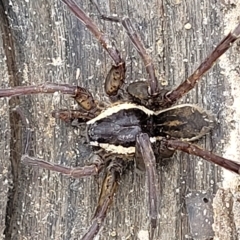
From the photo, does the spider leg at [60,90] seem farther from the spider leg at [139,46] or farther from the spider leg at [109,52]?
the spider leg at [139,46]

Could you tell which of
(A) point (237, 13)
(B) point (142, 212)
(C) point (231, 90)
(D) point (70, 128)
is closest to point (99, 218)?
(B) point (142, 212)

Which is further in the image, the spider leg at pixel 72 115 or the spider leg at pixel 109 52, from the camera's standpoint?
the spider leg at pixel 72 115

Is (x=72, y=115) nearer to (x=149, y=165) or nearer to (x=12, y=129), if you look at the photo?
(x=12, y=129)

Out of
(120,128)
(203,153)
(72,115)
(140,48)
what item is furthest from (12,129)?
(203,153)

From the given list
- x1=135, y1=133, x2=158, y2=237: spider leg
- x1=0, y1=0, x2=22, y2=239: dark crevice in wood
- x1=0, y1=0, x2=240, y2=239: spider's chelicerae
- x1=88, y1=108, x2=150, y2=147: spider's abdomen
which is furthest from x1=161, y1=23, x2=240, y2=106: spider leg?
Result: x1=0, y1=0, x2=22, y2=239: dark crevice in wood

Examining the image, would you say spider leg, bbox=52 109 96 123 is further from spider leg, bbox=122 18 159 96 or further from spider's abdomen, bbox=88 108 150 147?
spider leg, bbox=122 18 159 96

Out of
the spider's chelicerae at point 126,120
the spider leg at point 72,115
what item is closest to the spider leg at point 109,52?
the spider's chelicerae at point 126,120

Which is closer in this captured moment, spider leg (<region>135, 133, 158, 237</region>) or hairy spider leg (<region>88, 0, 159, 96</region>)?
spider leg (<region>135, 133, 158, 237</region>)
